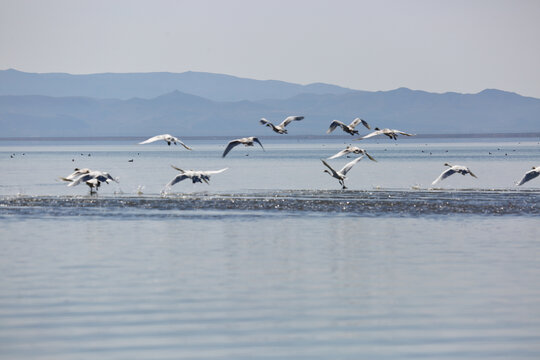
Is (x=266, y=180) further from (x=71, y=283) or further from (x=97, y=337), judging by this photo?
(x=97, y=337)

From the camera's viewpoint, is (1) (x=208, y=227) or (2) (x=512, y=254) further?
(1) (x=208, y=227)

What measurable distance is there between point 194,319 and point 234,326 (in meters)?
0.93

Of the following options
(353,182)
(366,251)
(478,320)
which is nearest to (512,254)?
(366,251)

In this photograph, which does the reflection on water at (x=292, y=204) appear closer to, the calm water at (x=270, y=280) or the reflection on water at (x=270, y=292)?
the calm water at (x=270, y=280)

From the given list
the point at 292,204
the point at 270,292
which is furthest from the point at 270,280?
the point at 292,204

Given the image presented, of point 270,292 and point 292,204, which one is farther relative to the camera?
point 292,204

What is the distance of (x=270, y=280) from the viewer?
2322cm

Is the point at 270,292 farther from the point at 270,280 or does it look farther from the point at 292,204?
the point at 292,204

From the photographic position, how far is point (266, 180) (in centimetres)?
6781

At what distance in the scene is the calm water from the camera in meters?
16.9

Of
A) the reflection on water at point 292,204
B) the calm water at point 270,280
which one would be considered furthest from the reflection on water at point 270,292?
the reflection on water at point 292,204

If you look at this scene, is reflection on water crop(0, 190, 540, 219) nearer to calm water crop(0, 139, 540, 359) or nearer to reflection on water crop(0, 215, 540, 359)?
calm water crop(0, 139, 540, 359)

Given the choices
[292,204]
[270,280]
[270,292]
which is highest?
[292,204]

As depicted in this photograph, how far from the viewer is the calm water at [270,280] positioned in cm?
1688
